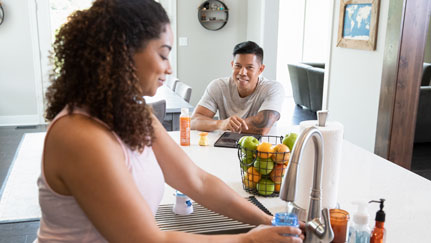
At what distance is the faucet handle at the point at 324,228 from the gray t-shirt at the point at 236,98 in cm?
161

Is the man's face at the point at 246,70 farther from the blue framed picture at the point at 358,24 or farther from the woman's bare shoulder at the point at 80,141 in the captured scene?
the woman's bare shoulder at the point at 80,141

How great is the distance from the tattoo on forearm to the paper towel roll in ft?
3.81

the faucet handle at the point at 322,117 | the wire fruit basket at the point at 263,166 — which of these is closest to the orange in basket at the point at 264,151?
the wire fruit basket at the point at 263,166

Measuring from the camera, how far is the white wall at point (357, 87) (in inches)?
144

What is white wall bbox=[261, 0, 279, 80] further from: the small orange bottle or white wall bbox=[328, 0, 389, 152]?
the small orange bottle

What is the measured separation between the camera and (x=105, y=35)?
840mm

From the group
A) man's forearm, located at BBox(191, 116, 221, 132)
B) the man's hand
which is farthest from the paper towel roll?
man's forearm, located at BBox(191, 116, 221, 132)

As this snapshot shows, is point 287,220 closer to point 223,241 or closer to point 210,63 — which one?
point 223,241

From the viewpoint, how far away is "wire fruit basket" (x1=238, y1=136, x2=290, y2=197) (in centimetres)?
138

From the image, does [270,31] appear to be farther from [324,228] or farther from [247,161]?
[324,228]

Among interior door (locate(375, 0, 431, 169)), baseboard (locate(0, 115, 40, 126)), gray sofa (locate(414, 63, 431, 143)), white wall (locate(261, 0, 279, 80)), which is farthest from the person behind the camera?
baseboard (locate(0, 115, 40, 126))

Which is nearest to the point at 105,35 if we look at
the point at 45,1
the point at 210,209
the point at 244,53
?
the point at 210,209

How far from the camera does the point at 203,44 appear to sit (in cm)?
588

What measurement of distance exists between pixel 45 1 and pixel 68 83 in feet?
16.6
